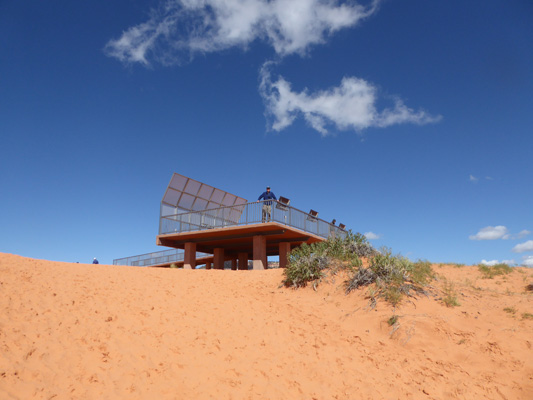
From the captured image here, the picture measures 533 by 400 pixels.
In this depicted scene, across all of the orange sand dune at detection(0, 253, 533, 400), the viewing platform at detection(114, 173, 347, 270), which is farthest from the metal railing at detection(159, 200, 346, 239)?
the orange sand dune at detection(0, 253, 533, 400)

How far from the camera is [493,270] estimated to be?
51.0 feet

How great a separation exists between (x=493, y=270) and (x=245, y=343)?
12854mm

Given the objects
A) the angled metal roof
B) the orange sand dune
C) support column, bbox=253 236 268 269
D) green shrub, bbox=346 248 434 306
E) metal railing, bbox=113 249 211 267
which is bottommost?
the orange sand dune

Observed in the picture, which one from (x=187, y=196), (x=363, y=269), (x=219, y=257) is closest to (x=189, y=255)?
(x=219, y=257)

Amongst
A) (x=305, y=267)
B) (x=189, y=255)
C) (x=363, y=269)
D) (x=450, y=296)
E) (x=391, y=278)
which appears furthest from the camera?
(x=189, y=255)

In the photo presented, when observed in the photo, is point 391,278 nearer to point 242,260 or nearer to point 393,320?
point 393,320

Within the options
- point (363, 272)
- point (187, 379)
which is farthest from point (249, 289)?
point (187, 379)

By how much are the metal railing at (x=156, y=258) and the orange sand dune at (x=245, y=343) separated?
17.5 meters

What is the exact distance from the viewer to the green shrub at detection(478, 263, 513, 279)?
14953mm

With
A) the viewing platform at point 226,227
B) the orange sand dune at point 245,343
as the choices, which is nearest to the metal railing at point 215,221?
the viewing platform at point 226,227

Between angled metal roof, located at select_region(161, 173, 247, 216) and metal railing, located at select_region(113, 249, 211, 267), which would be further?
metal railing, located at select_region(113, 249, 211, 267)

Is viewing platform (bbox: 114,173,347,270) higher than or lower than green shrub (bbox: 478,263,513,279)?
A: higher

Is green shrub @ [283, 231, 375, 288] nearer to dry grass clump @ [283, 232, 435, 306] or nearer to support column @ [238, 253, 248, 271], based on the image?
dry grass clump @ [283, 232, 435, 306]

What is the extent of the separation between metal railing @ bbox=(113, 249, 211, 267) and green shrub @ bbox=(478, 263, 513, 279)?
722 inches
